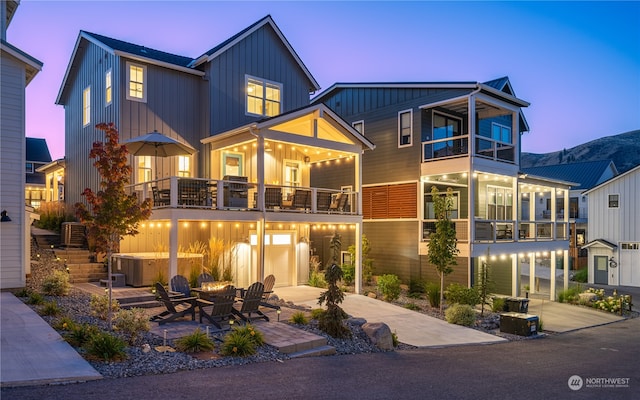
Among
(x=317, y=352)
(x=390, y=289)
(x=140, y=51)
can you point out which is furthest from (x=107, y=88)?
(x=317, y=352)

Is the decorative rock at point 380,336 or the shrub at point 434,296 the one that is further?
the shrub at point 434,296

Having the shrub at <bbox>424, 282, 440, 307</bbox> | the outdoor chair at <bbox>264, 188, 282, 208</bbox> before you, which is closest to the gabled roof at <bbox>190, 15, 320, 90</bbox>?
the outdoor chair at <bbox>264, 188, 282, 208</bbox>

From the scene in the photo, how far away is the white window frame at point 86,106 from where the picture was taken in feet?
63.9

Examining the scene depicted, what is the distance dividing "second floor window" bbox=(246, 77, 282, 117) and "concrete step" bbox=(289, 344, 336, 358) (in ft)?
40.2

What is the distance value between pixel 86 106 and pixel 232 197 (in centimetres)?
894

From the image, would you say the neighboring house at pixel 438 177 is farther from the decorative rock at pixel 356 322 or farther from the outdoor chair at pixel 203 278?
the outdoor chair at pixel 203 278

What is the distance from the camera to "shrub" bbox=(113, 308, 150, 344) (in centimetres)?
919

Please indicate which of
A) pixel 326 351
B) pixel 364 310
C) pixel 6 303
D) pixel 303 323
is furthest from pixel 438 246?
pixel 6 303

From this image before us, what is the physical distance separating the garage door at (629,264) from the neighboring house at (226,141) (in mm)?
20094

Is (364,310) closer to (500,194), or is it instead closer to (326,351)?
(326,351)

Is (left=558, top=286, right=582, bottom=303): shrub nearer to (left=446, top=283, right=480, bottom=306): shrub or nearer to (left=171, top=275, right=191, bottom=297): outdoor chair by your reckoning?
(left=446, top=283, right=480, bottom=306): shrub

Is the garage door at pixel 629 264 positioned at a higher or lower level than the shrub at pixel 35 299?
lower

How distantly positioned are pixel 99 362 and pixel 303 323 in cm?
520

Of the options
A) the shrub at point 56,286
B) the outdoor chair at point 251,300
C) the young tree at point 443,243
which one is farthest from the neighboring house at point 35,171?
the young tree at point 443,243
